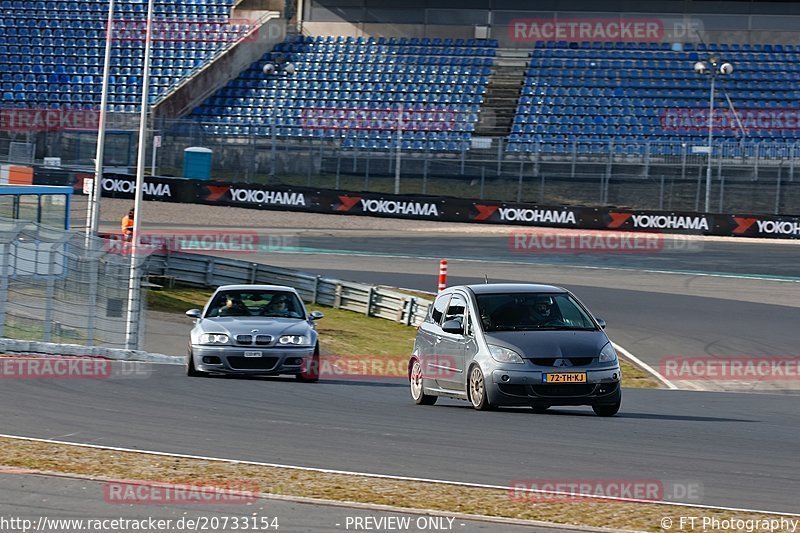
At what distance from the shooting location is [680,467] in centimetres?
1040

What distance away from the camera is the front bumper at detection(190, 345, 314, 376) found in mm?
17734

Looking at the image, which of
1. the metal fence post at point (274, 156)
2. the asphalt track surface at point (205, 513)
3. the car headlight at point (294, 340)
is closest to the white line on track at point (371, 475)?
the asphalt track surface at point (205, 513)

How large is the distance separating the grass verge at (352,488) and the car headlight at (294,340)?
7.03 m

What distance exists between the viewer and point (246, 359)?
17.8 m

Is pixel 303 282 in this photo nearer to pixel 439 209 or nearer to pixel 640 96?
pixel 439 209

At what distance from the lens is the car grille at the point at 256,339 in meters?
17.7

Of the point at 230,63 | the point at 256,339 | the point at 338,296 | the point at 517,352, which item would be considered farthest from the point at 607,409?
the point at 230,63

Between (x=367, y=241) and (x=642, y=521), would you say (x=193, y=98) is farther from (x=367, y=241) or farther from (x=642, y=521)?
(x=642, y=521)

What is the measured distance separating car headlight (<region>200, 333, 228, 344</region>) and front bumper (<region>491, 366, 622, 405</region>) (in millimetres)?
5095

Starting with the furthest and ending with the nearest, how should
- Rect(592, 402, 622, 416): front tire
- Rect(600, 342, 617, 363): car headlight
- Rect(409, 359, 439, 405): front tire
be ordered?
Rect(409, 359, 439, 405): front tire < Rect(592, 402, 622, 416): front tire < Rect(600, 342, 617, 363): car headlight

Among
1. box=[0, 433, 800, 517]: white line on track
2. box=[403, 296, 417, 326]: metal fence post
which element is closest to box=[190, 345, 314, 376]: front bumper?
box=[0, 433, 800, 517]: white line on track

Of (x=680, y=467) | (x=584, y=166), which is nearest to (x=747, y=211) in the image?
(x=584, y=166)

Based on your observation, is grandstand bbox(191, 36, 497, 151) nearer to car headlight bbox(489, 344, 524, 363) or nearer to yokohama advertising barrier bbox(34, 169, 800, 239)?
yokohama advertising barrier bbox(34, 169, 800, 239)

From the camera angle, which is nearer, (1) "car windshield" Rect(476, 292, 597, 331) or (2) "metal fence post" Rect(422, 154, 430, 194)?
(1) "car windshield" Rect(476, 292, 597, 331)
